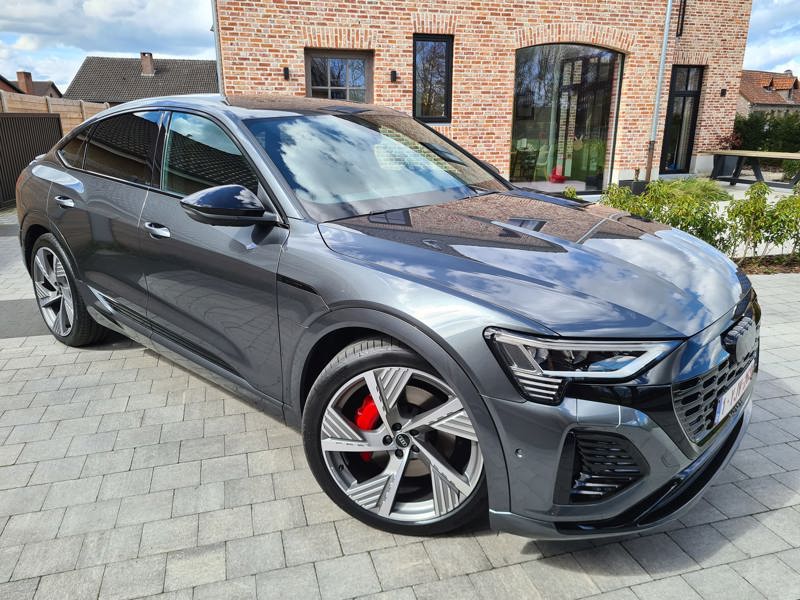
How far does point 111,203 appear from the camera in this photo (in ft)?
11.4

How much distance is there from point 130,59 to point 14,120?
60.5 m

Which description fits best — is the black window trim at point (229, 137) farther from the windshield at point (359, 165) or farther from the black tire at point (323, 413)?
the black tire at point (323, 413)

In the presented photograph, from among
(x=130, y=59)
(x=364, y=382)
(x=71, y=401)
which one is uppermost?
(x=130, y=59)

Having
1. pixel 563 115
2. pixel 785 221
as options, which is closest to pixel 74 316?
pixel 785 221

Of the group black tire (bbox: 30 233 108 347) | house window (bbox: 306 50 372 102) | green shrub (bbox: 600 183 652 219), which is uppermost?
house window (bbox: 306 50 372 102)

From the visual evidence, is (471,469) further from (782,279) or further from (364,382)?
(782,279)

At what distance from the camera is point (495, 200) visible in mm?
3131

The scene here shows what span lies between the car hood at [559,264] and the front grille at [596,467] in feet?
1.08

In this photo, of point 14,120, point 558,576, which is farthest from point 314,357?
point 14,120

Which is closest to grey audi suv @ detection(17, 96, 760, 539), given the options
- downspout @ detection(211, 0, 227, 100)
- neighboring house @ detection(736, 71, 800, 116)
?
downspout @ detection(211, 0, 227, 100)

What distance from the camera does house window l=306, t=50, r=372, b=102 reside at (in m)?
11.1

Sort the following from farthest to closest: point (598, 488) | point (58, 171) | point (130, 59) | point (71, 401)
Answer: point (130, 59) → point (58, 171) → point (71, 401) → point (598, 488)

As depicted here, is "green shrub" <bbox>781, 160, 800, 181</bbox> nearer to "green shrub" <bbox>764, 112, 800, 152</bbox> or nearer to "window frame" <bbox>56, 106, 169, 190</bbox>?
"green shrub" <bbox>764, 112, 800, 152</bbox>

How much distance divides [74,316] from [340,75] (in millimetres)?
8317
